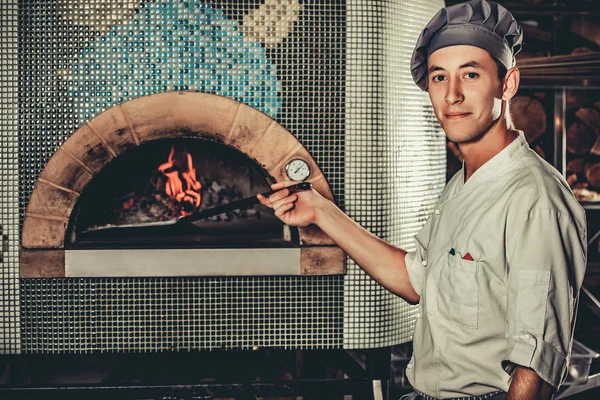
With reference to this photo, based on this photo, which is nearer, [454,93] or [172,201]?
[454,93]

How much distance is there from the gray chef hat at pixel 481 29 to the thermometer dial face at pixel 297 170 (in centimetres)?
137

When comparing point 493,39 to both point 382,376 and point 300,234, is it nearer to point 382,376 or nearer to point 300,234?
point 300,234

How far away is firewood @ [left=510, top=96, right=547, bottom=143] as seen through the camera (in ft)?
20.6

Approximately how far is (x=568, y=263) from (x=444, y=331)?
43 centimetres

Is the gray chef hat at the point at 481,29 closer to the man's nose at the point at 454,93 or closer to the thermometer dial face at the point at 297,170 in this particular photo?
the man's nose at the point at 454,93

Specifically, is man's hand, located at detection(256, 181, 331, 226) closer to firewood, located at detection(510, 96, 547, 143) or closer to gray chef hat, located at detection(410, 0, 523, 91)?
gray chef hat, located at detection(410, 0, 523, 91)

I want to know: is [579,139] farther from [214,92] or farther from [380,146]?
[214,92]

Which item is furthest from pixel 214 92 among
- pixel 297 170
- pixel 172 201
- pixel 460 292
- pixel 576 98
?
pixel 576 98

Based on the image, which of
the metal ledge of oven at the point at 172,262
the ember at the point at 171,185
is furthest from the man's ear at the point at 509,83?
the ember at the point at 171,185

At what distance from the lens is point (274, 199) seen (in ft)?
8.97

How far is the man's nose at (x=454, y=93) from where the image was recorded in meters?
2.13

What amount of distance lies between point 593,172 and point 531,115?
821 millimetres

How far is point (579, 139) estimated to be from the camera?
6457 millimetres

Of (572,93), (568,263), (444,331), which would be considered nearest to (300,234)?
(444,331)
